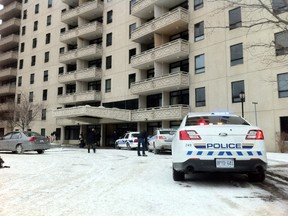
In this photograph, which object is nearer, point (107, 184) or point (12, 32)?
point (107, 184)

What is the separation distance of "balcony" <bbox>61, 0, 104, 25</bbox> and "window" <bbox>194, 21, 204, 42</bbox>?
1722 centimetres

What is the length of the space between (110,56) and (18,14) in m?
29.8

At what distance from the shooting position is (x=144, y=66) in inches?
1389

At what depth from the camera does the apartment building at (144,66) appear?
25.1 m

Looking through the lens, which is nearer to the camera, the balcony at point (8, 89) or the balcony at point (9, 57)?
the balcony at point (8, 89)

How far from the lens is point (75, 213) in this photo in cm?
489

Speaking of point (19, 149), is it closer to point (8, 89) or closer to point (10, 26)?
point (8, 89)

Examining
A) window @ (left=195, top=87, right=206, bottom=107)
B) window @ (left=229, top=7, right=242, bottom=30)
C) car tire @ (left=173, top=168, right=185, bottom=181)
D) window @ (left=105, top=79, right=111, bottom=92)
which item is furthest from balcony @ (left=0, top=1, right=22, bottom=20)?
car tire @ (left=173, top=168, right=185, bottom=181)

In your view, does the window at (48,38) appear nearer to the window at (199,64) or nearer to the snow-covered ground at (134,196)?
the window at (199,64)

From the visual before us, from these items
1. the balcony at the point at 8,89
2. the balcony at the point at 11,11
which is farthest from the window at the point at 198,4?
the balcony at the point at 11,11

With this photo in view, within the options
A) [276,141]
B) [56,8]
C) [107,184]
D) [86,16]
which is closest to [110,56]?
[86,16]

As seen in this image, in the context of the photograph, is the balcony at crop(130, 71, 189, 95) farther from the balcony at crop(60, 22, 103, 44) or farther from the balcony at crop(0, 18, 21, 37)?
the balcony at crop(0, 18, 21, 37)

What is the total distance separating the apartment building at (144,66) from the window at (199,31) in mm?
110

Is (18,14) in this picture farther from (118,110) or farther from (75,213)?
(75,213)
